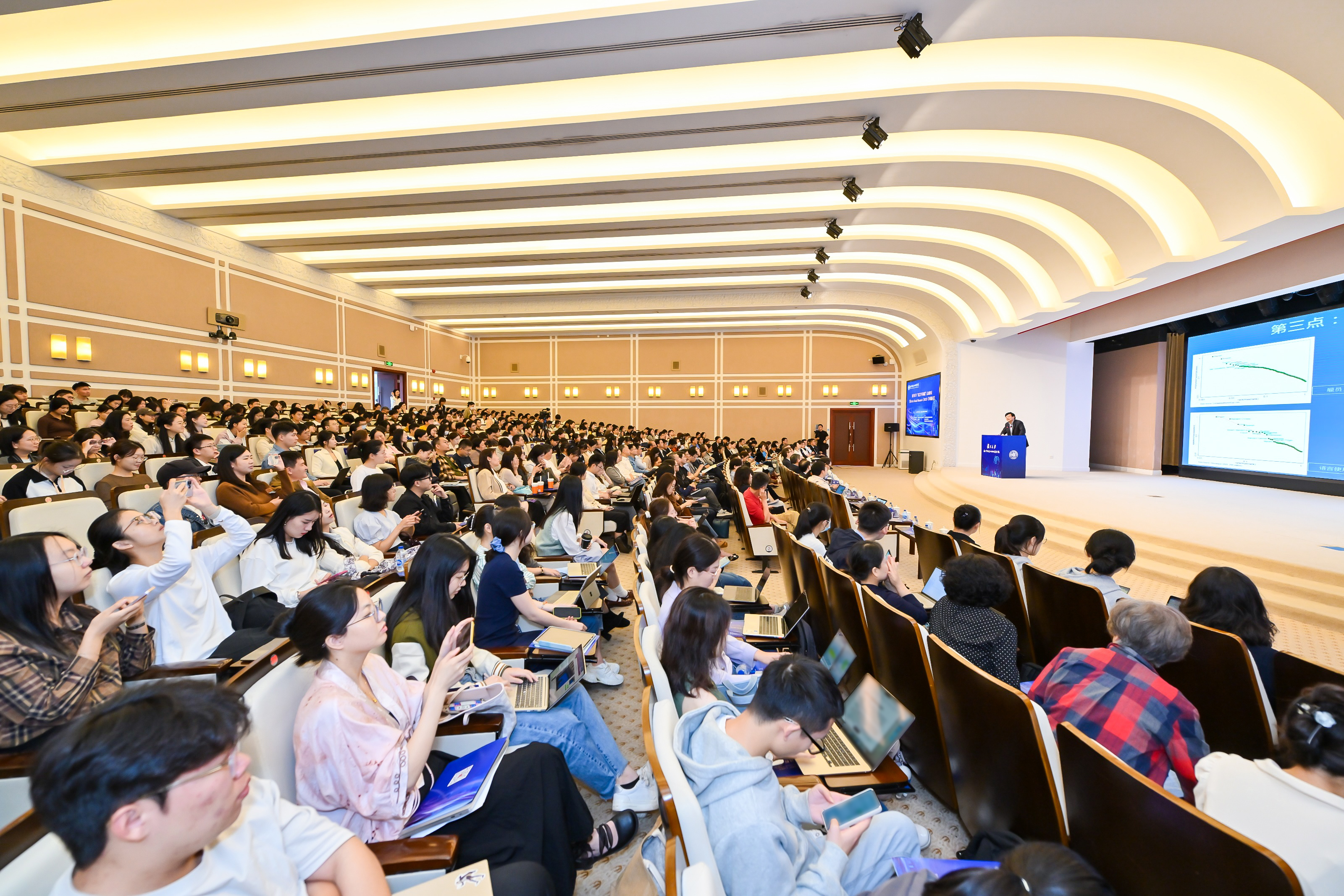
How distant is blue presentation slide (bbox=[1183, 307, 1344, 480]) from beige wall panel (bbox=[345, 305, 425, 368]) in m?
17.1

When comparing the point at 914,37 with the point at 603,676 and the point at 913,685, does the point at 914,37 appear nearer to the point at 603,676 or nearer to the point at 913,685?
the point at 913,685

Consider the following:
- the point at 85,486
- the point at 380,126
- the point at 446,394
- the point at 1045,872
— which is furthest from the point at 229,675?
the point at 446,394

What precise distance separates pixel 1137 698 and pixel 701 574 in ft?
5.31

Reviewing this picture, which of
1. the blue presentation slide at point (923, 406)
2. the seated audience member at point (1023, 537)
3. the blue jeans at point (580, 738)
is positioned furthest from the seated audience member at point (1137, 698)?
the blue presentation slide at point (923, 406)

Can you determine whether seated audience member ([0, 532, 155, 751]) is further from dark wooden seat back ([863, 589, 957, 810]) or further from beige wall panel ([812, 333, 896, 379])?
beige wall panel ([812, 333, 896, 379])

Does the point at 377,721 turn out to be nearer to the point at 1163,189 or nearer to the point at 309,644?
the point at 309,644

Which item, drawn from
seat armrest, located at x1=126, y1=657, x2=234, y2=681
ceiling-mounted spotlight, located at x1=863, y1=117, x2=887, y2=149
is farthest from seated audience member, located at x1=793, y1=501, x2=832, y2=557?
ceiling-mounted spotlight, located at x1=863, y1=117, x2=887, y2=149

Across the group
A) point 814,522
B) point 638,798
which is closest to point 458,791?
point 638,798

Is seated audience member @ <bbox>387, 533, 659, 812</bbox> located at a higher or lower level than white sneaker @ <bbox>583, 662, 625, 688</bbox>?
higher

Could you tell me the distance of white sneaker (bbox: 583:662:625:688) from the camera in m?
3.41

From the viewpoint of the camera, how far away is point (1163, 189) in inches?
247

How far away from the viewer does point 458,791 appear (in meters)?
1.68

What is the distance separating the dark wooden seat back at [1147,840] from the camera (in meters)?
1.00

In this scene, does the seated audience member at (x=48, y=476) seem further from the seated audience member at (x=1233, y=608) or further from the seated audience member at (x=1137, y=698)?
the seated audience member at (x=1233, y=608)
